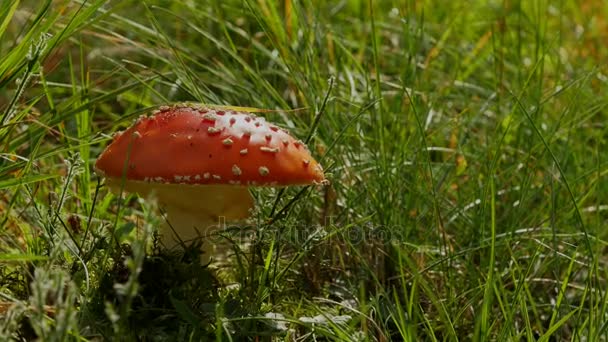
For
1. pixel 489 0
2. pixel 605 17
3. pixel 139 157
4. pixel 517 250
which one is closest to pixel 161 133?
pixel 139 157

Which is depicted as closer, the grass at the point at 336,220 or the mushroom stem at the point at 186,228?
the grass at the point at 336,220

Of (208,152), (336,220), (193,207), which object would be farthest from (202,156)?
(336,220)

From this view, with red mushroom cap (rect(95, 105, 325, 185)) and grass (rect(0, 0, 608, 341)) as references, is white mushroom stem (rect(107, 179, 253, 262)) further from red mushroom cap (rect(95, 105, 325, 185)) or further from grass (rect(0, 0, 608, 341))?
red mushroom cap (rect(95, 105, 325, 185))

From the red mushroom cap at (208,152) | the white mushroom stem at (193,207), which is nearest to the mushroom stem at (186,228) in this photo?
the white mushroom stem at (193,207)

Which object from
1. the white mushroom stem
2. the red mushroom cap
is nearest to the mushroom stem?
the white mushroom stem

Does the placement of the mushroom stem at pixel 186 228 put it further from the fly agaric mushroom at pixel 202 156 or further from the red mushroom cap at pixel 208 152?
the red mushroom cap at pixel 208 152

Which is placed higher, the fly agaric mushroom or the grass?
the fly agaric mushroom

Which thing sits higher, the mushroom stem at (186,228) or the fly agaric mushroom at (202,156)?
the fly agaric mushroom at (202,156)
